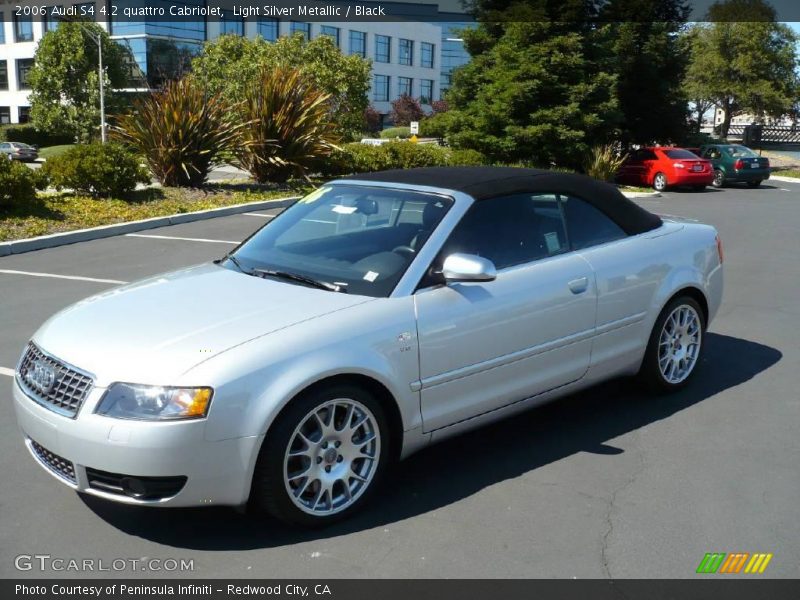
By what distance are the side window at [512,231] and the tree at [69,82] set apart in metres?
53.1

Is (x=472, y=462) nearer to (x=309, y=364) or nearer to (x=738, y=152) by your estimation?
(x=309, y=364)

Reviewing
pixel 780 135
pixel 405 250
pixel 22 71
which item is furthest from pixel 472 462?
pixel 22 71

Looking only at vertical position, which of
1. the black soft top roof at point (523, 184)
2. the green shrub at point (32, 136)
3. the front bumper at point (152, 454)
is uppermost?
the black soft top roof at point (523, 184)

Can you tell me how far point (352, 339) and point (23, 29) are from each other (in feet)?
256

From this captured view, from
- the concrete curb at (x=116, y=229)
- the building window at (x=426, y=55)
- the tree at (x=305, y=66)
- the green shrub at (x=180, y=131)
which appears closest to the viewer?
the concrete curb at (x=116, y=229)

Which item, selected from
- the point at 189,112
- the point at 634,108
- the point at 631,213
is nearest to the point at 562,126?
the point at 634,108

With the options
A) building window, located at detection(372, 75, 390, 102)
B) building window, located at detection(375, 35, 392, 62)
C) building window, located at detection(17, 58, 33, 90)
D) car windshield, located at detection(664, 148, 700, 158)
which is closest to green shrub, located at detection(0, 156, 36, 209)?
car windshield, located at detection(664, 148, 700, 158)

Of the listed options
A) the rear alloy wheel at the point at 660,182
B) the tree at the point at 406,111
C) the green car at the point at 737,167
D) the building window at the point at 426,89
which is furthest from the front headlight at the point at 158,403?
the building window at the point at 426,89

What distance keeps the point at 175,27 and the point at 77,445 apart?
6796cm

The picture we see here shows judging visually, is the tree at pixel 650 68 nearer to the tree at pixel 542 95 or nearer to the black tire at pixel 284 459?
the tree at pixel 542 95

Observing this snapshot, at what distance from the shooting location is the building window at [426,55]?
9624cm

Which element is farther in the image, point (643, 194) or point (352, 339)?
point (643, 194)

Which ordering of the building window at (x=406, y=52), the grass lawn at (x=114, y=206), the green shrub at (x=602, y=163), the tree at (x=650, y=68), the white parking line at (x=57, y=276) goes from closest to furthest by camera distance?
the white parking line at (x=57, y=276)
the grass lawn at (x=114, y=206)
the green shrub at (x=602, y=163)
the tree at (x=650, y=68)
the building window at (x=406, y=52)

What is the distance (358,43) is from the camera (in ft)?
285
